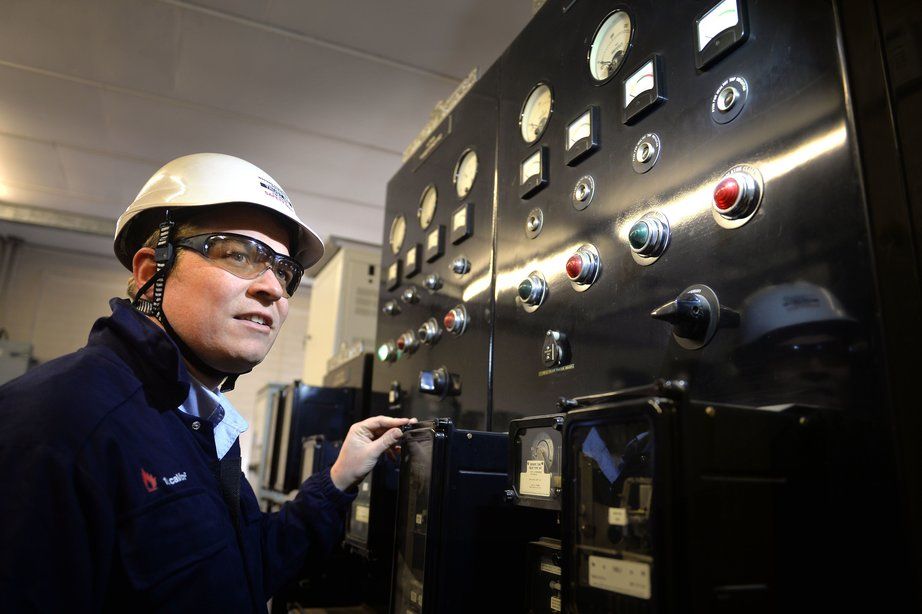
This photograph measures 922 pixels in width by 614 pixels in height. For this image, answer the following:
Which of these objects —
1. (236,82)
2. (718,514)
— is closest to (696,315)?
(718,514)

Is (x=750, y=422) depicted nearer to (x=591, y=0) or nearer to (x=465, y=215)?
(x=591, y=0)

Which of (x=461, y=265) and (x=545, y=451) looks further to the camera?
(x=461, y=265)

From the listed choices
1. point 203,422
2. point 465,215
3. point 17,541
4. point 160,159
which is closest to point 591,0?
point 465,215

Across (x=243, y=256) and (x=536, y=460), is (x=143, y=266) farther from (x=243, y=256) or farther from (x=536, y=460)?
(x=536, y=460)

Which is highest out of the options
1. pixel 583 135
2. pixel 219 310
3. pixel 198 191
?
pixel 583 135

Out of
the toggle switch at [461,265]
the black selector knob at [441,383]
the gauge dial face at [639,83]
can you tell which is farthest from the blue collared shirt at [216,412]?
the gauge dial face at [639,83]

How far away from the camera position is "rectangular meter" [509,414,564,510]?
4.04 ft

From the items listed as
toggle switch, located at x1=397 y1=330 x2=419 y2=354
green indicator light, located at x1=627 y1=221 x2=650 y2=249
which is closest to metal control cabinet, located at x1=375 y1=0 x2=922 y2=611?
green indicator light, located at x1=627 y1=221 x2=650 y2=249

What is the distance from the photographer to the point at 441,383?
6.57 feet

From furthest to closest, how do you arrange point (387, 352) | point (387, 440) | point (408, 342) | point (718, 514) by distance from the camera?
1. point (387, 352)
2. point (408, 342)
3. point (387, 440)
4. point (718, 514)

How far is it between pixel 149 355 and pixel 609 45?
Answer: 46.9 inches

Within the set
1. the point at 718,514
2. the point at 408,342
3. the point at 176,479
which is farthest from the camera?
the point at 408,342

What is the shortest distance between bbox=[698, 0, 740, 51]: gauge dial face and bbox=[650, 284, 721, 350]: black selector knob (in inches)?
17.5

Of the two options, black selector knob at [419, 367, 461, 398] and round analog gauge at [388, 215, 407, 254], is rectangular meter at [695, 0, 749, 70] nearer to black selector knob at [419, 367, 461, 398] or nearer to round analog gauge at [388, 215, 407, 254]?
black selector knob at [419, 367, 461, 398]
